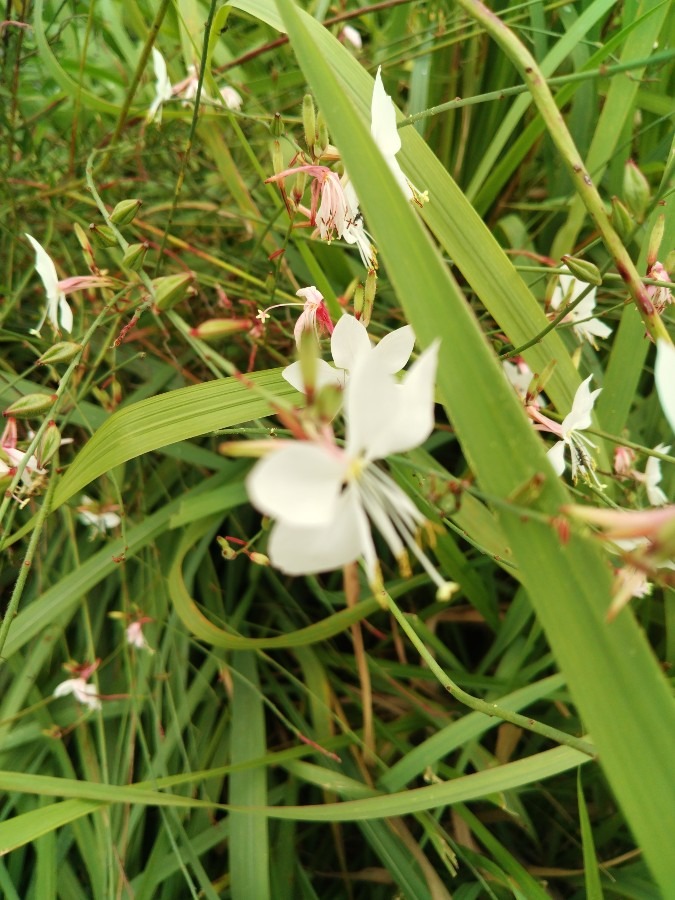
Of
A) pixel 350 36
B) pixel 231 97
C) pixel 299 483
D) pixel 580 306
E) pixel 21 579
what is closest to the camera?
pixel 299 483

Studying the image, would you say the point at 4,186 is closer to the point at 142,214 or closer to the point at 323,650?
→ the point at 142,214

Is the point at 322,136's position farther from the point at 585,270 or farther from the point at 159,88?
the point at 159,88

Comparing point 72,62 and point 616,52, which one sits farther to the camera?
point 72,62

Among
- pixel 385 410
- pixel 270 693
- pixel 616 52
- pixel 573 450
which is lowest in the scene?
pixel 270 693

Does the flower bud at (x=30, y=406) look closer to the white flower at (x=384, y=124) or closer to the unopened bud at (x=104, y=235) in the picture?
the unopened bud at (x=104, y=235)

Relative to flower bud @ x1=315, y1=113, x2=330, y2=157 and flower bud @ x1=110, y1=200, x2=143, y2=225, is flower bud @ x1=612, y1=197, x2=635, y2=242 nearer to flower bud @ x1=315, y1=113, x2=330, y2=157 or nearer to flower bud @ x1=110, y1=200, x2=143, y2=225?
flower bud @ x1=315, y1=113, x2=330, y2=157

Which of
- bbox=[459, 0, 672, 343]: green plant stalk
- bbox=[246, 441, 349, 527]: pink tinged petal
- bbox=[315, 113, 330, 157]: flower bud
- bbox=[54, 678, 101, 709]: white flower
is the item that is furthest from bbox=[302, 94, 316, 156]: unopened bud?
bbox=[54, 678, 101, 709]: white flower

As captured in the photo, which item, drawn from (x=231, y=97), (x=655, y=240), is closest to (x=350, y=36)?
(x=231, y=97)

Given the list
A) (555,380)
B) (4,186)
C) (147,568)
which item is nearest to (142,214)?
(4,186)
